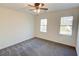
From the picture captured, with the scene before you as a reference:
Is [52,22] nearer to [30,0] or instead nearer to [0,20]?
[0,20]

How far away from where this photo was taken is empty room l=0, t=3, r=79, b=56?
2994 mm

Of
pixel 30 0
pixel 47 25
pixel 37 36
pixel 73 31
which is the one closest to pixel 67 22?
pixel 73 31

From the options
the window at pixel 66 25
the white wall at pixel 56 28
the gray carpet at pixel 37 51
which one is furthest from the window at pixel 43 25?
the gray carpet at pixel 37 51

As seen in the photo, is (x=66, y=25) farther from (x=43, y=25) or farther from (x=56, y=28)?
(x=43, y=25)

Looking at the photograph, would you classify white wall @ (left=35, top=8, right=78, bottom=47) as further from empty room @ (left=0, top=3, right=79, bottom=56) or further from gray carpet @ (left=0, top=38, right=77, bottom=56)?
gray carpet @ (left=0, top=38, right=77, bottom=56)

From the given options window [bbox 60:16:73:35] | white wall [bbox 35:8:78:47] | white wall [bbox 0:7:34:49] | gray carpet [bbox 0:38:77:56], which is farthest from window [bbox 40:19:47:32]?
gray carpet [bbox 0:38:77:56]

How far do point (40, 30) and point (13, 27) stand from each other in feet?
7.41

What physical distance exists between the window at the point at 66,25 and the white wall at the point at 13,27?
226 centimetres

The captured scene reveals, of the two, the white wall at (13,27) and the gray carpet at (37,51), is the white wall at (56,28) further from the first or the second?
the white wall at (13,27)

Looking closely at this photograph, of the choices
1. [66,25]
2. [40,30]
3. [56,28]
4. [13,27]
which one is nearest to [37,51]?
[13,27]

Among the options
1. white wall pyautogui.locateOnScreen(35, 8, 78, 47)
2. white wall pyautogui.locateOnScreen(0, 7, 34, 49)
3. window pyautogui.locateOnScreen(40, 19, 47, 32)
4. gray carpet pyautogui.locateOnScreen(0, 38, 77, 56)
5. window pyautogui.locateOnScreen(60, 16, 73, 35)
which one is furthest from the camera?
window pyautogui.locateOnScreen(40, 19, 47, 32)

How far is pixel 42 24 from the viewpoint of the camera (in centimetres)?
541

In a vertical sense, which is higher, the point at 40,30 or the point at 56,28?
the point at 56,28

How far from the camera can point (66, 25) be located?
13.3 ft
